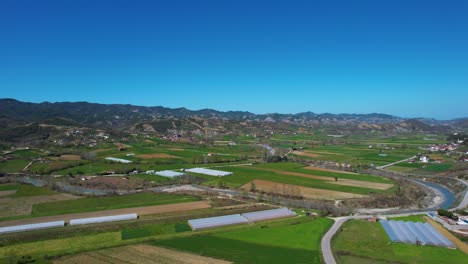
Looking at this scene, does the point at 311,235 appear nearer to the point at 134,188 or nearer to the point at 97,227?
the point at 97,227

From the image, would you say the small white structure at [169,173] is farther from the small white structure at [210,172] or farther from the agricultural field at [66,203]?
the agricultural field at [66,203]

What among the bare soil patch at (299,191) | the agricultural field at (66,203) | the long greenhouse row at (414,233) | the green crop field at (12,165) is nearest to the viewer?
the long greenhouse row at (414,233)

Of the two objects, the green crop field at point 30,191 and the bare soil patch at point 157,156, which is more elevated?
the bare soil patch at point 157,156

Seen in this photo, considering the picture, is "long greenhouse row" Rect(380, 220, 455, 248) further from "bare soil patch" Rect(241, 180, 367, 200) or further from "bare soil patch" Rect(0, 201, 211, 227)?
"bare soil patch" Rect(0, 201, 211, 227)

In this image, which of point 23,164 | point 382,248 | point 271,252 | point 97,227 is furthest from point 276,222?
point 23,164

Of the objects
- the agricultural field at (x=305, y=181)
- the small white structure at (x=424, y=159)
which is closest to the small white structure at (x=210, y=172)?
the agricultural field at (x=305, y=181)
